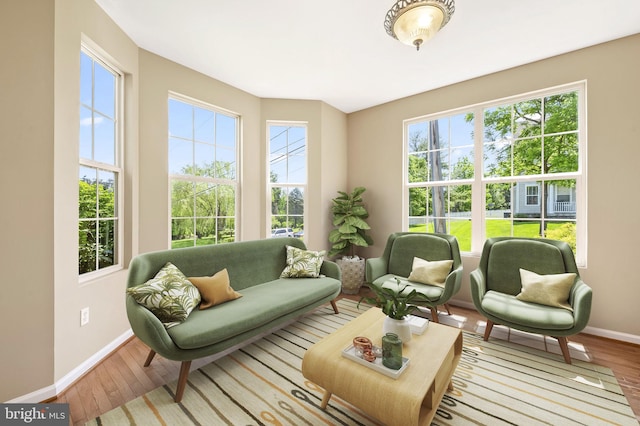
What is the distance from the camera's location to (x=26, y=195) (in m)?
1.73

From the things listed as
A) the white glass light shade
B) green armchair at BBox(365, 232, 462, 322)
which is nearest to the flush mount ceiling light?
the white glass light shade

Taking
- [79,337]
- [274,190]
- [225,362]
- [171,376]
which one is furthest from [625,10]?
[79,337]

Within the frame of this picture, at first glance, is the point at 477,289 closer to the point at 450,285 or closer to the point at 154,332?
the point at 450,285

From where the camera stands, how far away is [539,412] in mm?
1639

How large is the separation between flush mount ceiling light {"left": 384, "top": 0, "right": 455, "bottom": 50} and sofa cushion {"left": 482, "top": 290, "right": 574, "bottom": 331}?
2.36 metres

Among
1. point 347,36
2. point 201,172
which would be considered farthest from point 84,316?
point 347,36

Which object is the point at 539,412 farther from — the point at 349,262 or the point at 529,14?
the point at 529,14

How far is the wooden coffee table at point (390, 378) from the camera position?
1.23 metres

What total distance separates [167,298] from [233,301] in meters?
0.61

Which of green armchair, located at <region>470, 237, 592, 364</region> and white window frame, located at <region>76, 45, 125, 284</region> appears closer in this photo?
green armchair, located at <region>470, 237, 592, 364</region>

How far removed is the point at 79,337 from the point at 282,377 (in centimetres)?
163

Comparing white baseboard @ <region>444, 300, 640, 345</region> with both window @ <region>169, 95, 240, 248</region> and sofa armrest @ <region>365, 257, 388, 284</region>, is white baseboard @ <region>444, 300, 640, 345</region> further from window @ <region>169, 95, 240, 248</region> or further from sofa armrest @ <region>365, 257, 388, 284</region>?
window @ <region>169, 95, 240, 248</region>

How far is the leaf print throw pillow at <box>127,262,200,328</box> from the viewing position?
6.09ft

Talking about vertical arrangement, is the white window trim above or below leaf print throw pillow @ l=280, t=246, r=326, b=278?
above
